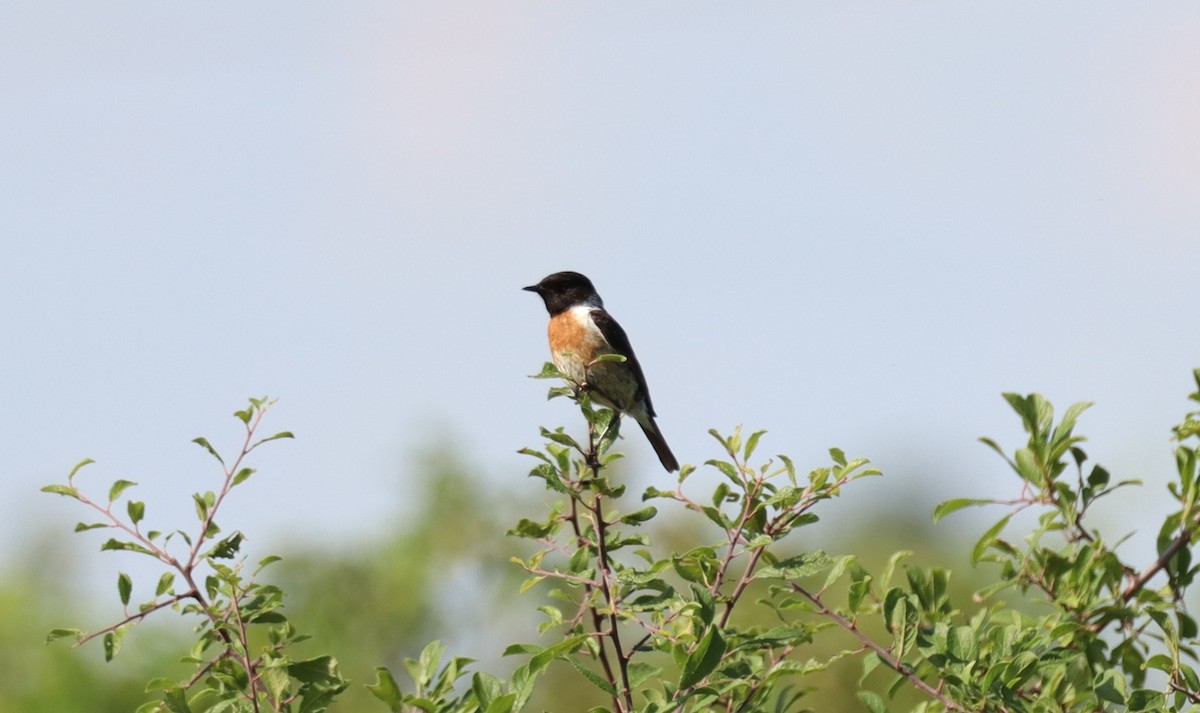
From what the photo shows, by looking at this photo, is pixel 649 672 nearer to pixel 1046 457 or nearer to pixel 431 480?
pixel 1046 457

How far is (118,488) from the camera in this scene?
4.56 metres

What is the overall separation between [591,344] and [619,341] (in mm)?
261

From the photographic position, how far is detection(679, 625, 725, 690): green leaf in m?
3.70

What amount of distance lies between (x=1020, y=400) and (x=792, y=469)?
813mm

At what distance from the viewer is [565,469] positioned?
4539mm

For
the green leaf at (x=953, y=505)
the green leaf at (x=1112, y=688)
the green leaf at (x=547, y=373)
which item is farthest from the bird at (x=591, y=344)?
the green leaf at (x=1112, y=688)

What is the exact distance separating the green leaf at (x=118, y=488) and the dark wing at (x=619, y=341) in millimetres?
4444

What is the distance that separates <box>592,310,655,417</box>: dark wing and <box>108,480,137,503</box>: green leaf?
444cm

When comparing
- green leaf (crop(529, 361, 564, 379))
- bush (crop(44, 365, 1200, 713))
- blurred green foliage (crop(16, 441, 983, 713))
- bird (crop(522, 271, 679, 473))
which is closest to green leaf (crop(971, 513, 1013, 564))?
bush (crop(44, 365, 1200, 713))

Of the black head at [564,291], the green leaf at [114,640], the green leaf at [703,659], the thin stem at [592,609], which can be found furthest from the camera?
the black head at [564,291]

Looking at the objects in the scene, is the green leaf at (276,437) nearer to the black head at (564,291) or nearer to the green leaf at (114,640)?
the green leaf at (114,640)

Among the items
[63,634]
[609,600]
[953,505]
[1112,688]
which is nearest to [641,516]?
[609,600]

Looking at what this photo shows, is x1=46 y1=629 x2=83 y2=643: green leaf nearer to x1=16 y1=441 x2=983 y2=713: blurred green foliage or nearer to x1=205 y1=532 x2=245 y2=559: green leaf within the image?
x1=205 y1=532 x2=245 y2=559: green leaf

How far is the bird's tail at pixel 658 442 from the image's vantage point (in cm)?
927
